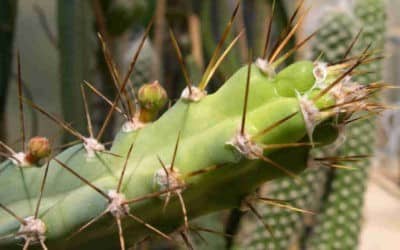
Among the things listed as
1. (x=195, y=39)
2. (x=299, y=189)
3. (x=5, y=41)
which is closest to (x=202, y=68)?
(x=195, y=39)

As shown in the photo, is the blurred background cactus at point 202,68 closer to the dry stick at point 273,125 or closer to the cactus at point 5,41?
the cactus at point 5,41

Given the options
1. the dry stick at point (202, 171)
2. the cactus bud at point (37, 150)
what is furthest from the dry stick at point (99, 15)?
the dry stick at point (202, 171)

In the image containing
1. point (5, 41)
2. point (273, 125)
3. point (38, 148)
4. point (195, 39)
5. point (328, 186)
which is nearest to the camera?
point (273, 125)

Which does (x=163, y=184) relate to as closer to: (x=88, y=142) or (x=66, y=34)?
(x=88, y=142)

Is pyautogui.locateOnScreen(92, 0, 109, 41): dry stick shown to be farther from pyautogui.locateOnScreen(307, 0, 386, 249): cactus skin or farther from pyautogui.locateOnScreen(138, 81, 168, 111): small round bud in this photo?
pyautogui.locateOnScreen(138, 81, 168, 111): small round bud

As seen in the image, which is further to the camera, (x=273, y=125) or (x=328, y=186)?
(x=328, y=186)

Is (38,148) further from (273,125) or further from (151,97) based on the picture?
(273,125)

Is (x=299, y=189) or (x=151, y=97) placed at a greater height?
(x=299, y=189)
